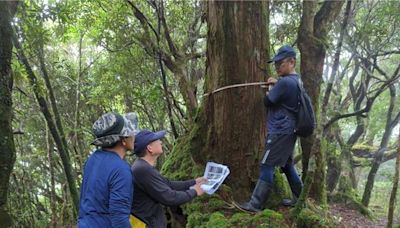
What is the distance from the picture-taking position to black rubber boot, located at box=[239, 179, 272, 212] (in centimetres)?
475

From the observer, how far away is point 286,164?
503 cm

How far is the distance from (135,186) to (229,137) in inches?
74.4

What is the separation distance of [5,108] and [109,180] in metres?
2.43

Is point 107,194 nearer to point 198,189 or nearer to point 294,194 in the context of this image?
point 198,189

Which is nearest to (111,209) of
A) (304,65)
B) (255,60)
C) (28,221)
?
(255,60)

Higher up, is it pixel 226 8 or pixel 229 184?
pixel 226 8

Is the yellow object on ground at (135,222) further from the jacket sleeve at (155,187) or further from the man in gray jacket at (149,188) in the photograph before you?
the jacket sleeve at (155,187)

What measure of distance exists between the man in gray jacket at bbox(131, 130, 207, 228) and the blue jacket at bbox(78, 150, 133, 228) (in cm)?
56

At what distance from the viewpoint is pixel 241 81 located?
535 centimetres

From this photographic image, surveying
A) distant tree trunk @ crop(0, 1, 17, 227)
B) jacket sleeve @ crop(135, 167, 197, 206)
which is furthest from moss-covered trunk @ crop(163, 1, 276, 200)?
distant tree trunk @ crop(0, 1, 17, 227)

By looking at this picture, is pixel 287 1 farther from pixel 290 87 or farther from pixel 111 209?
pixel 111 209

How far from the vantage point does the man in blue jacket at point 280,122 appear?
4652 millimetres

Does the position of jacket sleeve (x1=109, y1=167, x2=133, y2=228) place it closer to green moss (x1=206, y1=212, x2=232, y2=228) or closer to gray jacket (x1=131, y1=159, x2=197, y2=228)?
gray jacket (x1=131, y1=159, x2=197, y2=228)

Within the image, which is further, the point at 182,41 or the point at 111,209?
the point at 182,41
